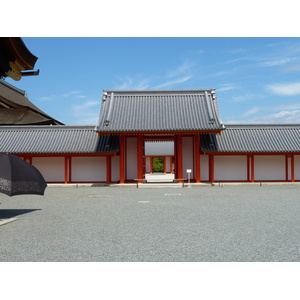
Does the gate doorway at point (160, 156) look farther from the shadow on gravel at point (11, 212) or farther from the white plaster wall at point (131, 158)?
the shadow on gravel at point (11, 212)

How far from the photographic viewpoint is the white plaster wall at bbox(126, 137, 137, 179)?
934 inches

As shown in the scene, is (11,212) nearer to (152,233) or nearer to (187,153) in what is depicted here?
(152,233)

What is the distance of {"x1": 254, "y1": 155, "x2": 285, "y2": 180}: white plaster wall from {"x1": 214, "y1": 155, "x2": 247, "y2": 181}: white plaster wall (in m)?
0.79

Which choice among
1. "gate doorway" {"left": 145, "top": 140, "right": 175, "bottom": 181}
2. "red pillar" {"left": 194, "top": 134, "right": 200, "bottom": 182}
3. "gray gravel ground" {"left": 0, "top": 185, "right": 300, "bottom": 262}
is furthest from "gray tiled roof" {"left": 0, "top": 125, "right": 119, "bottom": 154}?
"gate doorway" {"left": 145, "top": 140, "right": 175, "bottom": 181}

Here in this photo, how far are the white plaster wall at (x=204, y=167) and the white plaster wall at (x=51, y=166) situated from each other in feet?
29.5

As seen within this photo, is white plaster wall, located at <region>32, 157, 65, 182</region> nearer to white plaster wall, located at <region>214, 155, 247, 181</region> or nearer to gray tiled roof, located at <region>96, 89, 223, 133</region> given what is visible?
gray tiled roof, located at <region>96, 89, 223, 133</region>

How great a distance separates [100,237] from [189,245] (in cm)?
183

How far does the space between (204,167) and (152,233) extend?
644 inches

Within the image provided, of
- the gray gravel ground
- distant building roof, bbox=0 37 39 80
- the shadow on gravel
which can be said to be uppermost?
distant building roof, bbox=0 37 39 80

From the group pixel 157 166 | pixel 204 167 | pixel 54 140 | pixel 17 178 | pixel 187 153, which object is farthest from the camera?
pixel 157 166

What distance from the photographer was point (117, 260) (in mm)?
5555

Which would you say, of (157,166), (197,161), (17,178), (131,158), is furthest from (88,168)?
(157,166)

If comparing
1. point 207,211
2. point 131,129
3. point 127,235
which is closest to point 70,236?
point 127,235

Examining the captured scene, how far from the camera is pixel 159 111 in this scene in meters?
23.9
